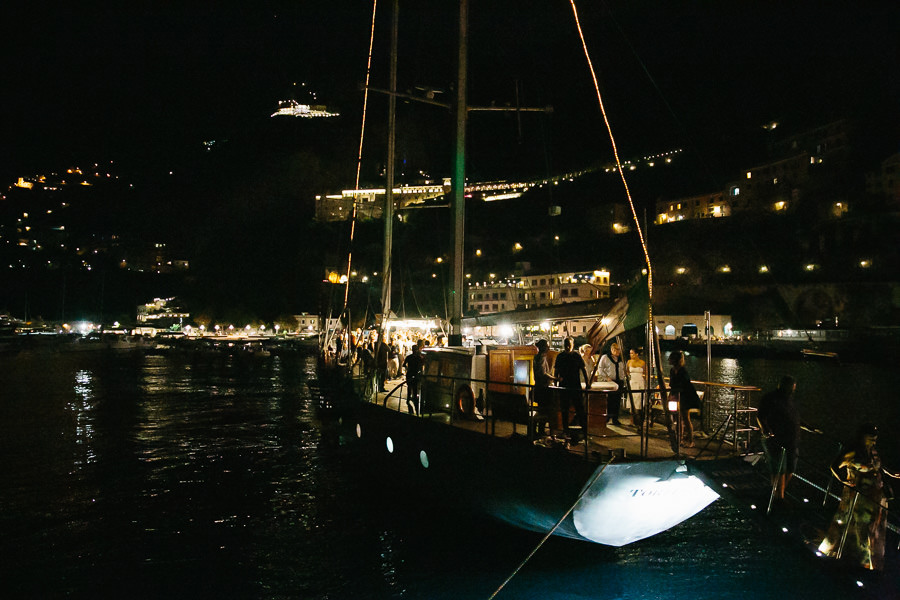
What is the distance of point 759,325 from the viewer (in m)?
78.8

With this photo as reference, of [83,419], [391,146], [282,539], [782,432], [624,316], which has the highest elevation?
[391,146]

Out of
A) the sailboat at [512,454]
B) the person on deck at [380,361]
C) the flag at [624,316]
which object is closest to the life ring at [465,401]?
the sailboat at [512,454]

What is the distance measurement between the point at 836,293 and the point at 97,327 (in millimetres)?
136021

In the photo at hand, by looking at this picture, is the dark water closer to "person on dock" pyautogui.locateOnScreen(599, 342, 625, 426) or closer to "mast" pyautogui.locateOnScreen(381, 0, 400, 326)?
"person on dock" pyautogui.locateOnScreen(599, 342, 625, 426)

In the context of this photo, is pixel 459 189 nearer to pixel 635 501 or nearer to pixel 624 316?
pixel 624 316

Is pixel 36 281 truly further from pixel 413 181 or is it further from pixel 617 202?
pixel 617 202

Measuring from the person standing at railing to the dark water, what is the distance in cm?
53

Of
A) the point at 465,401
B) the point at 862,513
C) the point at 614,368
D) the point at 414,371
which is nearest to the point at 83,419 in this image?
the point at 414,371

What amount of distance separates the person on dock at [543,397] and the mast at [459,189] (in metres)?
2.56

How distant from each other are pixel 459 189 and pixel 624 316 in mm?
4866

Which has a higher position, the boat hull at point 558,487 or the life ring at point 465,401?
the life ring at point 465,401

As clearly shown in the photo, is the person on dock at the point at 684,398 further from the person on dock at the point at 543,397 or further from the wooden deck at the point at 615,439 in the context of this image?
the person on dock at the point at 543,397

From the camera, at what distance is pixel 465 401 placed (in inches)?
403

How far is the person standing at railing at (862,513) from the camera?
6.53 metres
